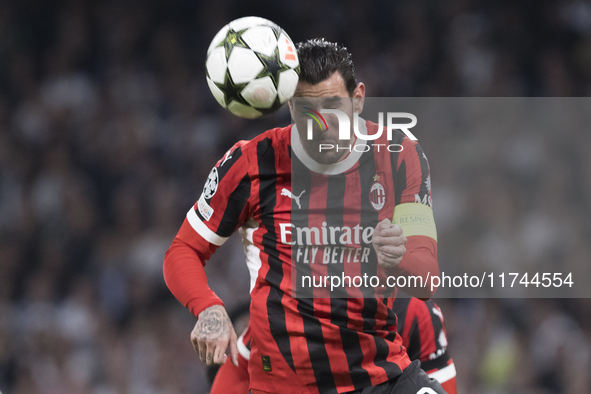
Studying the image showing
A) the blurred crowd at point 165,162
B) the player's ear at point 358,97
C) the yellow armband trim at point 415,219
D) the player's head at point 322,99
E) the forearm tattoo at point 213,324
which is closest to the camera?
the forearm tattoo at point 213,324

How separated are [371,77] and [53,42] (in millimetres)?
3810

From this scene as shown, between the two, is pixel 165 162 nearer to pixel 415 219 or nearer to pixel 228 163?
pixel 228 163

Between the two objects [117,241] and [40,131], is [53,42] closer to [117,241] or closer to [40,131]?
[40,131]

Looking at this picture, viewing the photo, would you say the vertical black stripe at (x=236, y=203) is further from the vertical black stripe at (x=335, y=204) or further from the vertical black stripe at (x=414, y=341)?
the vertical black stripe at (x=414, y=341)

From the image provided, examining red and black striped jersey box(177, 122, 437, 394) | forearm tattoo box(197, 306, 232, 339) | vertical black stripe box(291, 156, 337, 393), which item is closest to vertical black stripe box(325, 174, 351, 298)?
red and black striped jersey box(177, 122, 437, 394)

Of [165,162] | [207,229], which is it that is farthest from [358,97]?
[165,162]

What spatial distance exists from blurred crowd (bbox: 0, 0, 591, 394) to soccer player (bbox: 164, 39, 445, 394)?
74.2 inches

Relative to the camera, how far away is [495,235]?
4207 mm

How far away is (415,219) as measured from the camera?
240 centimetres

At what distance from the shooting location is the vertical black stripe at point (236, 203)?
256cm

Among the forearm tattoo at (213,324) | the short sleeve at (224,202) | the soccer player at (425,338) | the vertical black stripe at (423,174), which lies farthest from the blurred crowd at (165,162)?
the forearm tattoo at (213,324)

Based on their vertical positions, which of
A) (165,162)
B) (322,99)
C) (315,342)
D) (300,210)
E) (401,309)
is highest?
(165,162)

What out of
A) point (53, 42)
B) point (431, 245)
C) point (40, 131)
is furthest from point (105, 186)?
point (431, 245)

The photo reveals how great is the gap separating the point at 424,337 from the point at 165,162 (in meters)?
4.26
